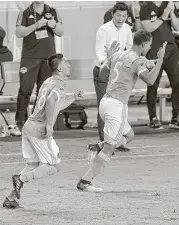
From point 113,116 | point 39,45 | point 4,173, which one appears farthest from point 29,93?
point 113,116

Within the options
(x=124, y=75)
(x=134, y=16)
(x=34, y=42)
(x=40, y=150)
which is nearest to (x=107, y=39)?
(x=34, y=42)

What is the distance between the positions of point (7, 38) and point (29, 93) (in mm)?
2472

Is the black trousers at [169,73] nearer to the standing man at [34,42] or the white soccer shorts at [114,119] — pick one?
the standing man at [34,42]

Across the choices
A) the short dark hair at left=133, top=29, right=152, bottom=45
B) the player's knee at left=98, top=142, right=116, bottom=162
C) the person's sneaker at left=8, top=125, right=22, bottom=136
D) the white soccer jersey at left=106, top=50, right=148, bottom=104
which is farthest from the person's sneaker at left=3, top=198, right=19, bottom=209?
the person's sneaker at left=8, top=125, right=22, bottom=136

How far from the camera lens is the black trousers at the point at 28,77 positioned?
14.4m

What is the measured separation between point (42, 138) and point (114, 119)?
1245 millimetres

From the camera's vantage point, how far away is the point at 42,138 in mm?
9180

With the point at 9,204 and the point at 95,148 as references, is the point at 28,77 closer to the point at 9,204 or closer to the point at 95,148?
the point at 95,148

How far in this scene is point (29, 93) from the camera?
14492mm

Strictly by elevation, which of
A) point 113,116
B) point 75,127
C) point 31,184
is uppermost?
point 113,116

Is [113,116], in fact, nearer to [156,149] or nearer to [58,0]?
[156,149]

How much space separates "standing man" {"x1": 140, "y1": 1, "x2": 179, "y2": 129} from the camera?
49.0 ft

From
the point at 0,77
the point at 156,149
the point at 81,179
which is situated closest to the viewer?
the point at 81,179

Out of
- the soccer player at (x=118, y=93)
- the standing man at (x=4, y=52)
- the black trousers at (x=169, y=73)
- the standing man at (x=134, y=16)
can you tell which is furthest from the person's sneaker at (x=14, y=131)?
the soccer player at (x=118, y=93)
